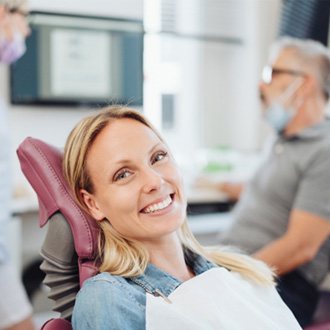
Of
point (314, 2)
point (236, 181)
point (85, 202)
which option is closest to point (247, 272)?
point (85, 202)

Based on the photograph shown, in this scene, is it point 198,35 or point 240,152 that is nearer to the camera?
point 198,35

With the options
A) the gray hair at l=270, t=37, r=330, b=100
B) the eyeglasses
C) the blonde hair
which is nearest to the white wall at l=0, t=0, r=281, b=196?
the eyeglasses

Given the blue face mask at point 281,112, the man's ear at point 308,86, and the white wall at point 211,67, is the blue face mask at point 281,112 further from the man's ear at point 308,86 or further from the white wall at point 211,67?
the white wall at point 211,67

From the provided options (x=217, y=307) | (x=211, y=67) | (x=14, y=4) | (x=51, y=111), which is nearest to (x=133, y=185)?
(x=217, y=307)

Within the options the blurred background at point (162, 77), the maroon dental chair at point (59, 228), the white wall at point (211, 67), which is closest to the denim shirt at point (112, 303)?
the maroon dental chair at point (59, 228)

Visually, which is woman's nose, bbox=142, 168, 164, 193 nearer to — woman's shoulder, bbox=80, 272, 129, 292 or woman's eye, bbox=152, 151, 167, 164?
woman's eye, bbox=152, 151, 167, 164

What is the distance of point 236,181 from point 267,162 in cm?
104

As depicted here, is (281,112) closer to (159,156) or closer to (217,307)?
(159,156)

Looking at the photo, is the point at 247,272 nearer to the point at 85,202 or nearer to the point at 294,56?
the point at 85,202

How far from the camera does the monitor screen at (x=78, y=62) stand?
2.92m

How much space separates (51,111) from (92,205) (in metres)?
1.94

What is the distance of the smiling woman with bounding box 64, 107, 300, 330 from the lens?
1.06 meters

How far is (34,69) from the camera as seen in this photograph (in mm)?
2939

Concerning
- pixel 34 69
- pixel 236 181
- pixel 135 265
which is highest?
pixel 34 69
